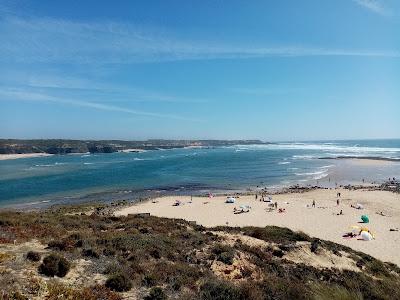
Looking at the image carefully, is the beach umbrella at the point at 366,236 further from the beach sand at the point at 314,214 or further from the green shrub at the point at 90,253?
the green shrub at the point at 90,253

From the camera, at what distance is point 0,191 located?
60.8 m

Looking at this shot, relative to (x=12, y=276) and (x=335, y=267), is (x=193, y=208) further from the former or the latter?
(x=12, y=276)

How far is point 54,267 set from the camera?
11.5 metres

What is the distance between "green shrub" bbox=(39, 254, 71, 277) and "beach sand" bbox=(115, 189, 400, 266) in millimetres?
20041

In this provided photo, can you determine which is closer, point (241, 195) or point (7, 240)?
point (7, 240)

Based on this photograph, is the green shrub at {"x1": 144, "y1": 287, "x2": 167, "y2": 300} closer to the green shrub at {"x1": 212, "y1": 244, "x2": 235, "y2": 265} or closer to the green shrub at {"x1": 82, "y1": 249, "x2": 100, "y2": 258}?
the green shrub at {"x1": 82, "y1": 249, "x2": 100, "y2": 258}

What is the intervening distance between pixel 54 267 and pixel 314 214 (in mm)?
32921

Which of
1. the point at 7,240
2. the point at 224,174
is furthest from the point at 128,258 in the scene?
the point at 224,174

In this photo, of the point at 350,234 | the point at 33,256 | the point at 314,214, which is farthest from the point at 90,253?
the point at 314,214

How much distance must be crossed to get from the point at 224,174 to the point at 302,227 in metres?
46.9

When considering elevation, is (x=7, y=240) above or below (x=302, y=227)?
above

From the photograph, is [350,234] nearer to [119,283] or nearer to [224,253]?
[224,253]

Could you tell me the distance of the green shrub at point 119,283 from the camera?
1081 centimetres

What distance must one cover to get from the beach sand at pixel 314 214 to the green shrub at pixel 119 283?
18.9 metres
